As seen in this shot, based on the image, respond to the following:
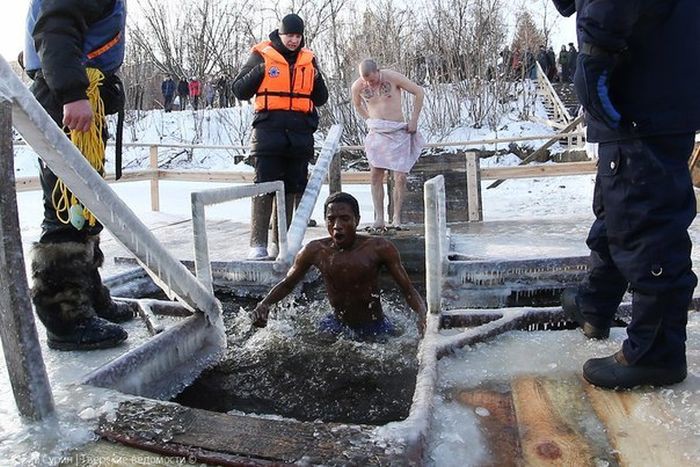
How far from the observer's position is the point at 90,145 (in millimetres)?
2477

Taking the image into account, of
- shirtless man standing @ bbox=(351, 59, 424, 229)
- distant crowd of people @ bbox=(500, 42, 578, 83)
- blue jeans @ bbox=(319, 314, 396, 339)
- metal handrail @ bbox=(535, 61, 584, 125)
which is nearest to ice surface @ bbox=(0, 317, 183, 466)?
blue jeans @ bbox=(319, 314, 396, 339)

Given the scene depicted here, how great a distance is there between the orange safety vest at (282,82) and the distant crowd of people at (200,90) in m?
18.9

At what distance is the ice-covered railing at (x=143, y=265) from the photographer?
1662mm

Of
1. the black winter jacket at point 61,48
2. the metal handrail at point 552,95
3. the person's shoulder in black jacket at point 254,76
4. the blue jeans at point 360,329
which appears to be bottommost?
the blue jeans at point 360,329

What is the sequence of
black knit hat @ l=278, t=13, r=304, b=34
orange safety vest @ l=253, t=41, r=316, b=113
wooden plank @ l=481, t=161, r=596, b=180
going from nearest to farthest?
black knit hat @ l=278, t=13, r=304, b=34 → orange safety vest @ l=253, t=41, r=316, b=113 → wooden plank @ l=481, t=161, r=596, b=180

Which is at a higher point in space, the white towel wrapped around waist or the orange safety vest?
the orange safety vest

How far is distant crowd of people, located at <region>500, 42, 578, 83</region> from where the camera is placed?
66.0 feet

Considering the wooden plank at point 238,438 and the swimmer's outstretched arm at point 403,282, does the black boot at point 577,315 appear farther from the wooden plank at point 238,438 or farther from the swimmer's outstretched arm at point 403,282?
the wooden plank at point 238,438

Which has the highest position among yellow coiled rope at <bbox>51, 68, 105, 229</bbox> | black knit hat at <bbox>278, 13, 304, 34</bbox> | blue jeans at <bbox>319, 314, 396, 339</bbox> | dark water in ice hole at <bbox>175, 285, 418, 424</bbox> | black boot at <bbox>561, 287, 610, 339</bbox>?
black knit hat at <bbox>278, 13, 304, 34</bbox>

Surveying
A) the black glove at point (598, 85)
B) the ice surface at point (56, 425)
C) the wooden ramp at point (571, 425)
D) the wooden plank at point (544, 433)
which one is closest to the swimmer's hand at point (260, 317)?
the ice surface at point (56, 425)

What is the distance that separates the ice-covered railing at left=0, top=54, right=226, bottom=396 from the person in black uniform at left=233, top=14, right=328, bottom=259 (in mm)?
2009

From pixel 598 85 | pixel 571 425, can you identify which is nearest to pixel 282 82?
pixel 598 85

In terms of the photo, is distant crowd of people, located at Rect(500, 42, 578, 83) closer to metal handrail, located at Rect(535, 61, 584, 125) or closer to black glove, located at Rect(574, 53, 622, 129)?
metal handrail, located at Rect(535, 61, 584, 125)

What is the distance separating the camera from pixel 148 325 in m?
2.66
